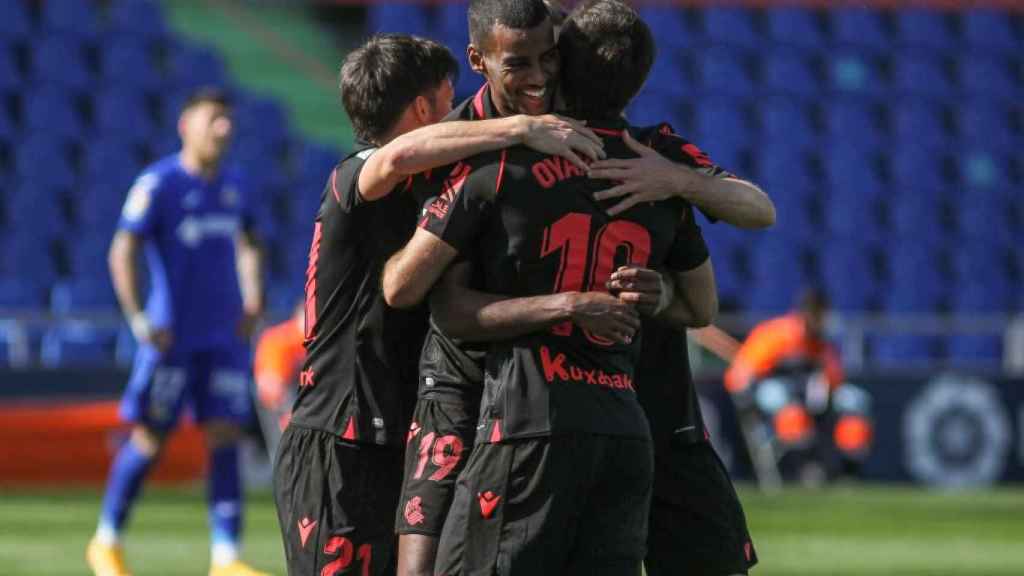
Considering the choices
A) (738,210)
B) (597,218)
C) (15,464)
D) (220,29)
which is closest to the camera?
(597,218)

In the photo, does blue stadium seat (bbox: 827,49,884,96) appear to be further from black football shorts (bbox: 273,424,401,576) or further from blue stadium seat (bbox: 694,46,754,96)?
black football shorts (bbox: 273,424,401,576)

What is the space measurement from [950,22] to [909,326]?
627 centimetres

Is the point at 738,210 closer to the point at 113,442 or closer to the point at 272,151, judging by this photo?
the point at 113,442

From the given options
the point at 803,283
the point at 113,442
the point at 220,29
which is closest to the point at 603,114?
the point at 113,442

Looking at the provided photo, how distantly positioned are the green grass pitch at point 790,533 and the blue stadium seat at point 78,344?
1.43 m

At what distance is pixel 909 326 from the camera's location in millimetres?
15203

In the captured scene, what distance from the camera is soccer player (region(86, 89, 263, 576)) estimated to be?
26.8 ft

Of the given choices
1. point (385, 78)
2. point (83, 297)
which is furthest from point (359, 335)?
point (83, 297)

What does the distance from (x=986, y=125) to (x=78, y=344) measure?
1042 centimetres

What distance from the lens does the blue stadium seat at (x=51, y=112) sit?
1631 centimetres

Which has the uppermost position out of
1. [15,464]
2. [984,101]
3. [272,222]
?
[984,101]

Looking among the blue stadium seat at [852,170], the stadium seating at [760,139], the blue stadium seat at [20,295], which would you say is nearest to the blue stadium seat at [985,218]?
the stadium seating at [760,139]

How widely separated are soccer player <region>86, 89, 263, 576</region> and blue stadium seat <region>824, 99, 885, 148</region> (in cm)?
1139

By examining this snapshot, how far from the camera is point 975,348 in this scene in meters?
16.9
